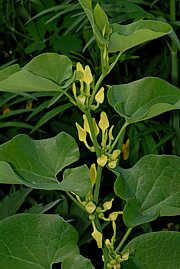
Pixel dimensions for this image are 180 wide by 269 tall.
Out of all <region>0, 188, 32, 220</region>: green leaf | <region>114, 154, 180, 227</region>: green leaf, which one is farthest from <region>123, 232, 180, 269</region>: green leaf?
<region>0, 188, 32, 220</region>: green leaf

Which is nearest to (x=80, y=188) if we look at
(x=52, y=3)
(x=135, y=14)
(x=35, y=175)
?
(x=35, y=175)

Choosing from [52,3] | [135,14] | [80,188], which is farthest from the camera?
[52,3]

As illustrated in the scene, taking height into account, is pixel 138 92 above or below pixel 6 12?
above

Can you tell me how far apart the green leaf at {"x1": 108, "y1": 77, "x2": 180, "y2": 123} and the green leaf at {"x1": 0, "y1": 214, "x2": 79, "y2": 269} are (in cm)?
10

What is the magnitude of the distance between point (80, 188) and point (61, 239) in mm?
61

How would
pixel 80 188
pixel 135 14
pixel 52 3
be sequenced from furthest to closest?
pixel 52 3 → pixel 135 14 → pixel 80 188

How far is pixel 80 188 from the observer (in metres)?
0.47

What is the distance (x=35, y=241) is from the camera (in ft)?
1.66

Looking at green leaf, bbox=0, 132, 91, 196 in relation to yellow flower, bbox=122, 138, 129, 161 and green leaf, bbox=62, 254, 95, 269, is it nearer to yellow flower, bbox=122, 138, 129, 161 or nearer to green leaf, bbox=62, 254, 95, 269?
green leaf, bbox=62, 254, 95, 269

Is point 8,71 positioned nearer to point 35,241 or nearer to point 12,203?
point 35,241

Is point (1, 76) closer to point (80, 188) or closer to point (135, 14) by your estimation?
point (80, 188)

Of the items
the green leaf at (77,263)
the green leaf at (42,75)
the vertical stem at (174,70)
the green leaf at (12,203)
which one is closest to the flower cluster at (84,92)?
the green leaf at (42,75)

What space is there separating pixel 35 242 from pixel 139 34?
181 millimetres

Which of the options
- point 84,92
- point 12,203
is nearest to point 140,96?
point 84,92
